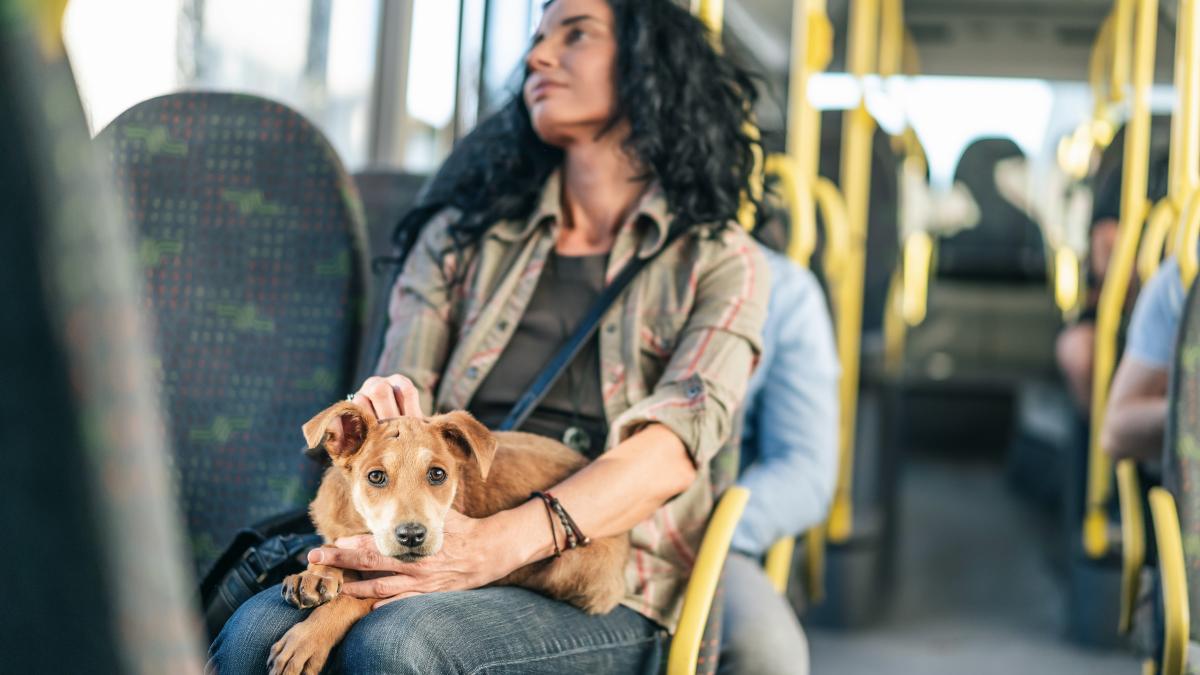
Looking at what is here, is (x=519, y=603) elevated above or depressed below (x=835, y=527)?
above

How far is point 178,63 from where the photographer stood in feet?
6.67

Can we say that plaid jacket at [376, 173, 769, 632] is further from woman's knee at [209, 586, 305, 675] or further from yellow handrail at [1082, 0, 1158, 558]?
yellow handrail at [1082, 0, 1158, 558]

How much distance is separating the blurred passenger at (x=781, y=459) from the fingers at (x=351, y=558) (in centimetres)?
75

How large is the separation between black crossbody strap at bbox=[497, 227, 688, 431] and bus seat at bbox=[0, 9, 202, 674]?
68 centimetres

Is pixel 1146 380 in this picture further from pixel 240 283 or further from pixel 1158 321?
pixel 240 283

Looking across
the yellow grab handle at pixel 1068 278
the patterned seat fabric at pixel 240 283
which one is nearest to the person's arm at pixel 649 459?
the patterned seat fabric at pixel 240 283

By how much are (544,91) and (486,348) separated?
0.26m

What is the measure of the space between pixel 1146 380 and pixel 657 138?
0.93 m

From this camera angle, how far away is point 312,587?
0.85 meters

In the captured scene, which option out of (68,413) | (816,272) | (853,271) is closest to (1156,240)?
(816,272)

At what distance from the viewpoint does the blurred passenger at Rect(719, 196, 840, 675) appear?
1512mm

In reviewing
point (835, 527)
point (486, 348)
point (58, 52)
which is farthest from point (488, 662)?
point (835, 527)

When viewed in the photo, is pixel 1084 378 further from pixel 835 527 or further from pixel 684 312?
pixel 684 312

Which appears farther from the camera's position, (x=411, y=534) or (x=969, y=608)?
(x=969, y=608)
